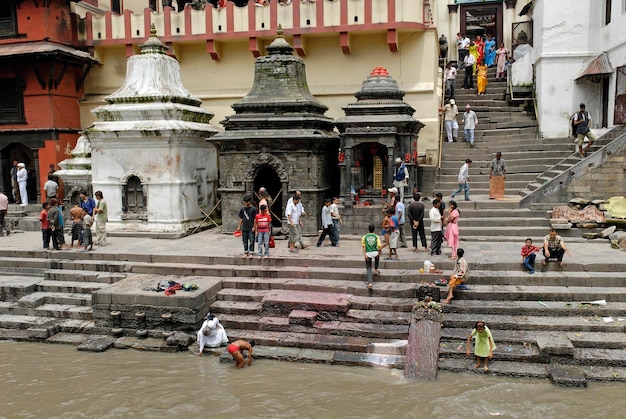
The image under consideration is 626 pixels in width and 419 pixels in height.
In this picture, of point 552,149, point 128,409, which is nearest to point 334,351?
point 128,409

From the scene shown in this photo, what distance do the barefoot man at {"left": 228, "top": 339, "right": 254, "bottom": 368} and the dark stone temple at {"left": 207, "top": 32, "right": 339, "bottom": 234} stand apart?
5.51 meters

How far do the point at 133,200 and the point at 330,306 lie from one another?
308 inches

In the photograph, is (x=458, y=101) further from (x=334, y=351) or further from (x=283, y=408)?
(x=283, y=408)

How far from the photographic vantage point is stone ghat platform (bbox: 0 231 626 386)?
27.4ft

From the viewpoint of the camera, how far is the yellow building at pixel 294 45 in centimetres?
1667

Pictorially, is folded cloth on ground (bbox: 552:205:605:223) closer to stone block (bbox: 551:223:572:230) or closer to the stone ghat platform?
stone block (bbox: 551:223:572:230)

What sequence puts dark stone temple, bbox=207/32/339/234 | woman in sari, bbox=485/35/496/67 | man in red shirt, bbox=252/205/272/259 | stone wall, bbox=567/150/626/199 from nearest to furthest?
man in red shirt, bbox=252/205/272/259 < stone wall, bbox=567/150/626/199 < dark stone temple, bbox=207/32/339/234 < woman in sari, bbox=485/35/496/67

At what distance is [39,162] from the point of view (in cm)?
1788

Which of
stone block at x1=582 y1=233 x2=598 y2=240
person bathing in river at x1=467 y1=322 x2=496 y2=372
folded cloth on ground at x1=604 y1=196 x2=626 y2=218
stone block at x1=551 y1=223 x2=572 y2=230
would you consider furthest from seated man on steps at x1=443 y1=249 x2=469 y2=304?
folded cloth on ground at x1=604 y1=196 x2=626 y2=218


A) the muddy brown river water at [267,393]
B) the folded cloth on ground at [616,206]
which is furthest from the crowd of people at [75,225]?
the folded cloth on ground at [616,206]

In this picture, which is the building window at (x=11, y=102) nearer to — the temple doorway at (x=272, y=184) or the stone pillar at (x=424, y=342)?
the temple doorway at (x=272, y=184)

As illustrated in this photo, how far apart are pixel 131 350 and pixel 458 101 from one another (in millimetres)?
14320

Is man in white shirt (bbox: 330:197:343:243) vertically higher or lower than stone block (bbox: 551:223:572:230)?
higher

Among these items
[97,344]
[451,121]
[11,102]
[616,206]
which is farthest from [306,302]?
[11,102]
